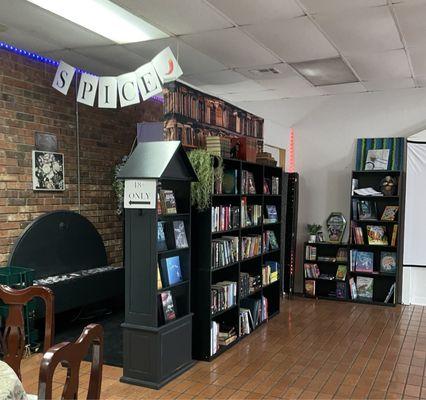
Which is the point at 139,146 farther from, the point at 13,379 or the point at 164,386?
the point at 13,379

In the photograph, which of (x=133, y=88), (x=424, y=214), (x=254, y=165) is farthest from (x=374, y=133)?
(x=133, y=88)

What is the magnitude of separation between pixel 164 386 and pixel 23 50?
3.54m

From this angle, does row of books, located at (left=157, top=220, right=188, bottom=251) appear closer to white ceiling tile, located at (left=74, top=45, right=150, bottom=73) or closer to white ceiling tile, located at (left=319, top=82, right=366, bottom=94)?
white ceiling tile, located at (left=74, top=45, right=150, bottom=73)

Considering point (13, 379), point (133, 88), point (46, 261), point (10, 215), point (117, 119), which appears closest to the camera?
point (13, 379)

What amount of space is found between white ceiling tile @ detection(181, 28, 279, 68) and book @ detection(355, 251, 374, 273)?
325 cm

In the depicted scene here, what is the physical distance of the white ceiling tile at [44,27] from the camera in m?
3.56

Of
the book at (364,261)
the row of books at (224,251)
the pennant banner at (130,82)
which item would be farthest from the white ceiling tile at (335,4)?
the book at (364,261)

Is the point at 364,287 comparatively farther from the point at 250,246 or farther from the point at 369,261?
the point at 250,246

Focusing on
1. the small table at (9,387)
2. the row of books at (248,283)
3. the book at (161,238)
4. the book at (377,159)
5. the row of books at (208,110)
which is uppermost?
the row of books at (208,110)

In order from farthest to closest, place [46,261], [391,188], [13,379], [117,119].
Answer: [391,188], [117,119], [46,261], [13,379]

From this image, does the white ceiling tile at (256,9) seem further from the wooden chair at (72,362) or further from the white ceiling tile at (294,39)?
the wooden chair at (72,362)

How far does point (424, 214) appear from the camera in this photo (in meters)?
6.33

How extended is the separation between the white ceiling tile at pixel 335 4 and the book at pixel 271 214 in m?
2.72

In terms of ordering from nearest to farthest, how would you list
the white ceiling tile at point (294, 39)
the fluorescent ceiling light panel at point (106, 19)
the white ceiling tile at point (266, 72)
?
the fluorescent ceiling light panel at point (106, 19) < the white ceiling tile at point (294, 39) < the white ceiling tile at point (266, 72)
